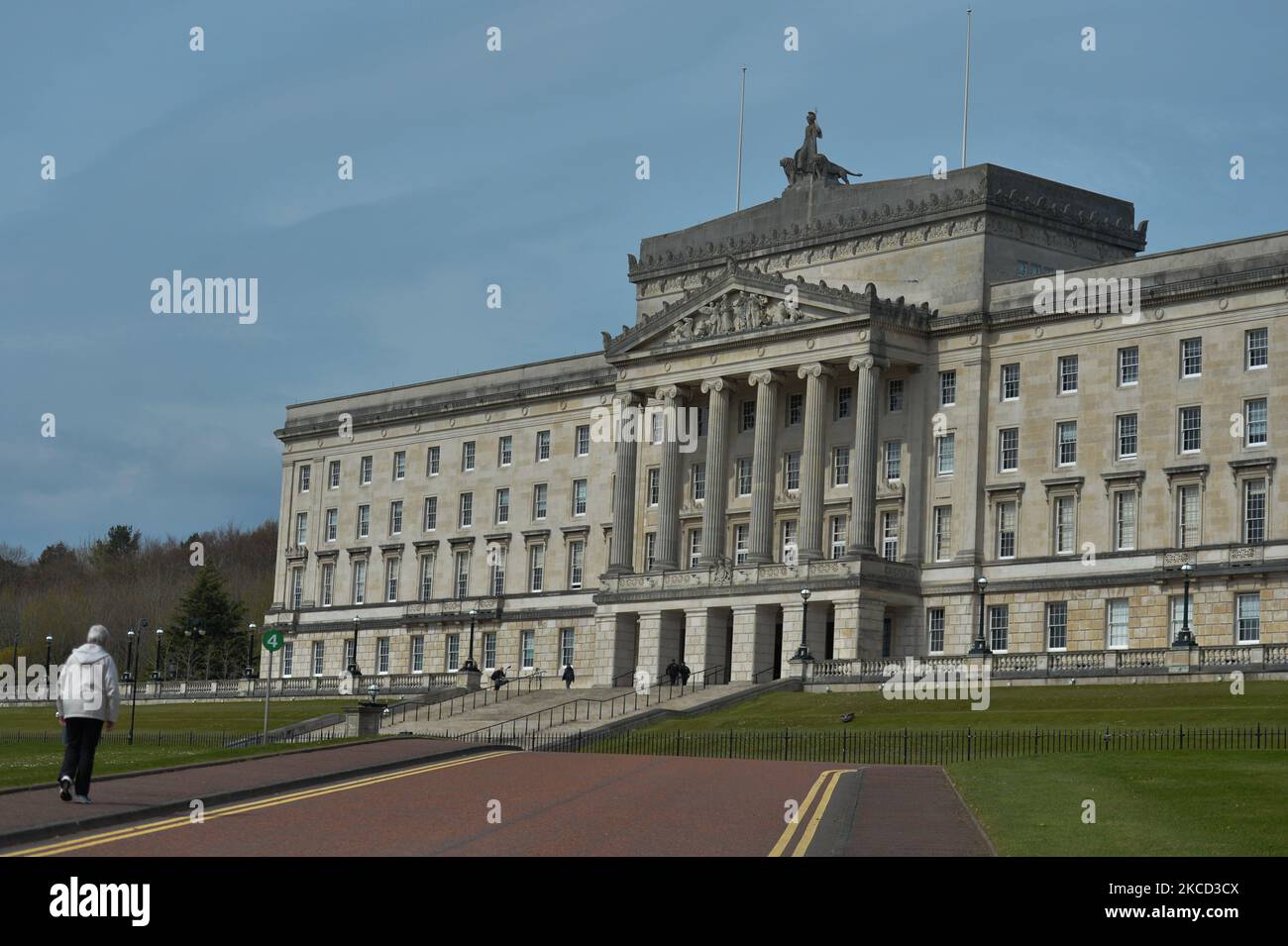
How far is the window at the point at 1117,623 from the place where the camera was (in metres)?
83.1

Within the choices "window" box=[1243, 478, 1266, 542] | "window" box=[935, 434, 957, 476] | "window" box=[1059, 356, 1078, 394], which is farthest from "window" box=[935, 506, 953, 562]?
"window" box=[1243, 478, 1266, 542]

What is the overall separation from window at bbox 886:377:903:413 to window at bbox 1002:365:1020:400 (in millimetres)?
5056

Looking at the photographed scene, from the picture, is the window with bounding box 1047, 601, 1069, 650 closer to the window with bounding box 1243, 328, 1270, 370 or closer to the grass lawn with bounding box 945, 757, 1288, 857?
the window with bounding box 1243, 328, 1270, 370

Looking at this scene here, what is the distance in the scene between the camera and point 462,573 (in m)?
115

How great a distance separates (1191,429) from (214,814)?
2319 inches

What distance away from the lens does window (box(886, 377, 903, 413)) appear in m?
92.8

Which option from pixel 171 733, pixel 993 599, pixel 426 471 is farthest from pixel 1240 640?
pixel 426 471

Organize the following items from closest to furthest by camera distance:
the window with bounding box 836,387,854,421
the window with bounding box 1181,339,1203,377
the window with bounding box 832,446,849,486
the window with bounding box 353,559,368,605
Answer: the window with bounding box 1181,339,1203,377 < the window with bounding box 832,446,849,486 < the window with bounding box 836,387,854,421 < the window with bounding box 353,559,368,605

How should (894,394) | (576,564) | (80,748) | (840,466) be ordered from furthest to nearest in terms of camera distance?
(576,564) < (840,466) < (894,394) < (80,748)

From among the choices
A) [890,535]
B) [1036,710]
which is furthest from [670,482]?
[1036,710]

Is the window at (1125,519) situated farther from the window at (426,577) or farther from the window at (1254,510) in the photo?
the window at (426,577)

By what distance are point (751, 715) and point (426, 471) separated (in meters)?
47.1

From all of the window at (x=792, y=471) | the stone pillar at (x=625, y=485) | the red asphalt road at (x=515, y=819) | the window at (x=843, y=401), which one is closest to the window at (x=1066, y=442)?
the window at (x=843, y=401)

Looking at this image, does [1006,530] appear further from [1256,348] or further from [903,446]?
[1256,348]
